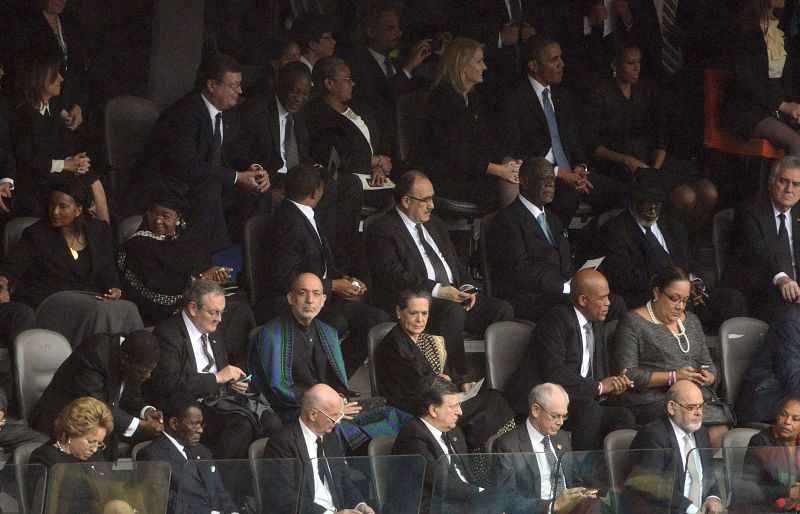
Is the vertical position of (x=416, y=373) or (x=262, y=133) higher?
(x=262, y=133)

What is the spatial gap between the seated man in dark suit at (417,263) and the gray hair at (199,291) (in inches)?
41.2

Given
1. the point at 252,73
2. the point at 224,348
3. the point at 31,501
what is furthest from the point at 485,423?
the point at 252,73

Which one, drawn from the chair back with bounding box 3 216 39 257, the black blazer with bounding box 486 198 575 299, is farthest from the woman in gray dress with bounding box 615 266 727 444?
the chair back with bounding box 3 216 39 257

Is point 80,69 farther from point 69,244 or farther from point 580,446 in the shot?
point 580,446

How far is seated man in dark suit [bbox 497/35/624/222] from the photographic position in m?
8.91

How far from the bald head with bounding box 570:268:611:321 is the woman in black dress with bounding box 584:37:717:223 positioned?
5.94ft

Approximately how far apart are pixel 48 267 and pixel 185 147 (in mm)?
1104

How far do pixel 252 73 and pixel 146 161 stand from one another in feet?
4.53

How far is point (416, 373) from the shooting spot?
712cm

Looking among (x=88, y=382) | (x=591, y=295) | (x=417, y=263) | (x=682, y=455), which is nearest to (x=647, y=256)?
(x=591, y=295)

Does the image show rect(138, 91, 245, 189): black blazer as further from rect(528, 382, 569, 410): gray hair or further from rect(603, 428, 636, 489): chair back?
rect(603, 428, 636, 489): chair back

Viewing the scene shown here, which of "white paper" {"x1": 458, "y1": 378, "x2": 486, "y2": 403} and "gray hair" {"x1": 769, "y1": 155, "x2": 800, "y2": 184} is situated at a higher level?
"gray hair" {"x1": 769, "y1": 155, "x2": 800, "y2": 184}

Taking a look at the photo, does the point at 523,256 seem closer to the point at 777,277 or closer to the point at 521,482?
the point at 777,277

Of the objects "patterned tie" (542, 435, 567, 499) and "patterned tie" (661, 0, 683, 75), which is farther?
"patterned tie" (661, 0, 683, 75)
